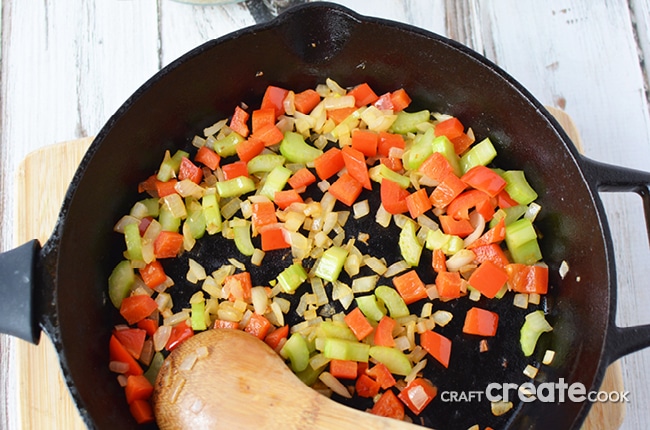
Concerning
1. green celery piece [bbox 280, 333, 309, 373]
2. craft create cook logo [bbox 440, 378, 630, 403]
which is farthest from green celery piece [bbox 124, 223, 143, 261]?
craft create cook logo [bbox 440, 378, 630, 403]

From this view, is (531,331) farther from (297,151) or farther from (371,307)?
(297,151)

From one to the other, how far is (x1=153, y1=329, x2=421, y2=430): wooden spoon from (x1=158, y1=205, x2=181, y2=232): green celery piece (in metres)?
0.44

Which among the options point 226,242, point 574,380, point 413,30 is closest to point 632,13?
point 413,30

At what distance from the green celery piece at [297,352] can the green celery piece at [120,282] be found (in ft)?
1.85

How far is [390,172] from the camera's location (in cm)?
228

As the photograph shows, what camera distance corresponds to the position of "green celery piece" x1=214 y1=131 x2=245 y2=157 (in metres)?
2.34

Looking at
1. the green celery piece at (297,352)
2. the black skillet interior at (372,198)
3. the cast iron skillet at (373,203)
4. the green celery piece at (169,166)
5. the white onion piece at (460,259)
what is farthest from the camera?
the green celery piece at (169,166)

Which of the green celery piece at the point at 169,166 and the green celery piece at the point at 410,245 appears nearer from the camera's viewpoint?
the green celery piece at the point at 410,245

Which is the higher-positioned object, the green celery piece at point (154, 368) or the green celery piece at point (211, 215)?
the green celery piece at point (211, 215)

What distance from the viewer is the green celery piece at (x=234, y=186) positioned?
7.43 feet

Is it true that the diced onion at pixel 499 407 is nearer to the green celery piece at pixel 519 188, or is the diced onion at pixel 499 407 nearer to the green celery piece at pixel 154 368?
the green celery piece at pixel 519 188

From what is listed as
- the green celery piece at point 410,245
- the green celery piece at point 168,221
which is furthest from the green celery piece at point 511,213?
the green celery piece at point 168,221

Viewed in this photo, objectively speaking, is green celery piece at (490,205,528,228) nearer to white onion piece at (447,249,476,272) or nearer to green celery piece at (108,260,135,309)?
white onion piece at (447,249,476,272)

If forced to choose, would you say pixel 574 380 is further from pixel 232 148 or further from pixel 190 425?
pixel 232 148
